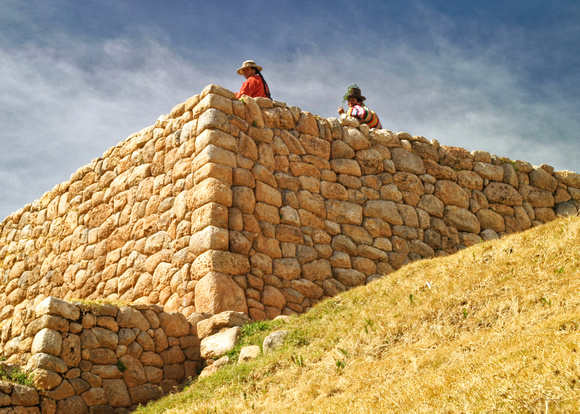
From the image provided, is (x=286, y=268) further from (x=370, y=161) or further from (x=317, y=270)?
(x=370, y=161)

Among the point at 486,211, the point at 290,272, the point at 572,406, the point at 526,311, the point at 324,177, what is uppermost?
the point at 324,177

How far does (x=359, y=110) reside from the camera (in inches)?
507

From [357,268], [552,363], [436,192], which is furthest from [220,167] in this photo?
[552,363]

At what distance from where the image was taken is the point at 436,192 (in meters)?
11.8

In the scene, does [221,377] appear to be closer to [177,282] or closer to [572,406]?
[177,282]

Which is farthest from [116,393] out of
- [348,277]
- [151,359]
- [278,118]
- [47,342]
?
[278,118]

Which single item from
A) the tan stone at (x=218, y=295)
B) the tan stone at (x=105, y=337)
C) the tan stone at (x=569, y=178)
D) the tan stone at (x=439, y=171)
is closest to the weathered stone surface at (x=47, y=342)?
the tan stone at (x=105, y=337)

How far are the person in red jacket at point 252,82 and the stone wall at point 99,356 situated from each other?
4.63m

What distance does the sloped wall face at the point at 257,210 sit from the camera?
918cm

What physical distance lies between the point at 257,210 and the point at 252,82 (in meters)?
2.91

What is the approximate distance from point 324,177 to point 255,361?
4.75 meters

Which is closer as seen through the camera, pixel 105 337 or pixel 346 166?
pixel 105 337

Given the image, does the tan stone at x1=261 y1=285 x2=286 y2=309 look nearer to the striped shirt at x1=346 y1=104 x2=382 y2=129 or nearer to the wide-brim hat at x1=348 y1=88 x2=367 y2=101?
the striped shirt at x1=346 y1=104 x2=382 y2=129

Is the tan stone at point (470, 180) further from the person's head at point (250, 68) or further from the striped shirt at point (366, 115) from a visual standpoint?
the person's head at point (250, 68)
